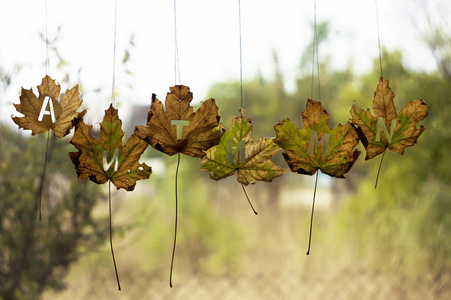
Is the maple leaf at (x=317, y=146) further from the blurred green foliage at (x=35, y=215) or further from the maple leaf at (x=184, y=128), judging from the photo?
the blurred green foliage at (x=35, y=215)

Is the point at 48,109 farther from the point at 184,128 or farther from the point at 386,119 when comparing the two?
the point at 386,119

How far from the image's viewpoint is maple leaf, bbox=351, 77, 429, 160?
18.3 inches

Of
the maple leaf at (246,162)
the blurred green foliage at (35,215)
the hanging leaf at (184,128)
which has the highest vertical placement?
the hanging leaf at (184,128)

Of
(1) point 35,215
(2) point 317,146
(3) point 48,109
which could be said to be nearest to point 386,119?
(2) point 317,146

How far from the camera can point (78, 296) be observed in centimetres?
257

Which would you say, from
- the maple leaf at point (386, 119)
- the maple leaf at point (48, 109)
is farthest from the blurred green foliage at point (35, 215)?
the maple leaf at point (386, 119)

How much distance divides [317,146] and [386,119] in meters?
0.08

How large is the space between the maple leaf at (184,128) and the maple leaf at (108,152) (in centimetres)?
3

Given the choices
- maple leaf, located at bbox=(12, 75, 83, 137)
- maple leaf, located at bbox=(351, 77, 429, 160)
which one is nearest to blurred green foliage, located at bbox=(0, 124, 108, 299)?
maple leaf, located at bbox=(12, 75, 83, 137)

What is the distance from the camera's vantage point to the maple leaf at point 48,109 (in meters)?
0.45

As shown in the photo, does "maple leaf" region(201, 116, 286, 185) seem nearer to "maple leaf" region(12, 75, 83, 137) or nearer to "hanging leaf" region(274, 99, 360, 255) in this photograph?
"hanging leaf" region(274, 99, 360, 255)

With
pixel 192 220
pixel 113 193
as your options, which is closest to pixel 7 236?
pixel 113 193

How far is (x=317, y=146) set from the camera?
0.45 metres

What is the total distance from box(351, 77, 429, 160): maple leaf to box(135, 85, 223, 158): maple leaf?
14 cm
